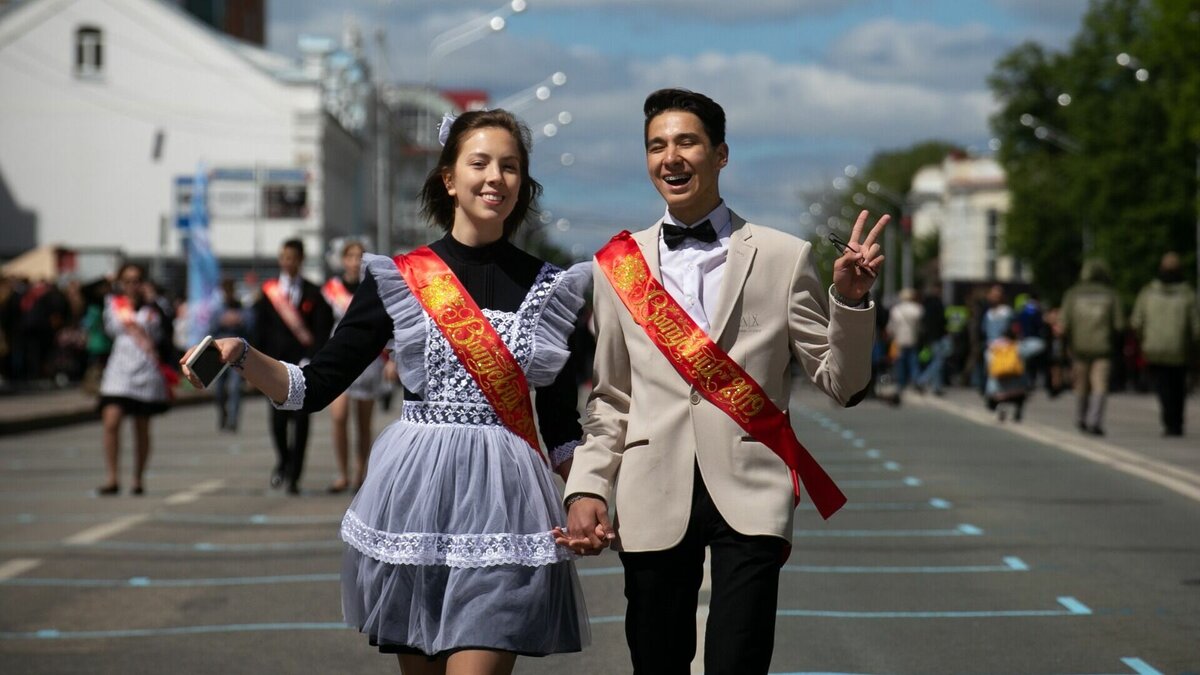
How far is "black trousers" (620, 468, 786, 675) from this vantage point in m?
5.01

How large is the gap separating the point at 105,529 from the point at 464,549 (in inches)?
349

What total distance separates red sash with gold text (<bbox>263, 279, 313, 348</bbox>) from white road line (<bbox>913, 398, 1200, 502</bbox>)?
6.53 meters

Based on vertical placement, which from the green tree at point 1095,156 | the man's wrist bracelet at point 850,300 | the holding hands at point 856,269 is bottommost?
the man's wrist bracelet at point 850,300

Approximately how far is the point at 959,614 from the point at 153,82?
66.0 m

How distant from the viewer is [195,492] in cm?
1639

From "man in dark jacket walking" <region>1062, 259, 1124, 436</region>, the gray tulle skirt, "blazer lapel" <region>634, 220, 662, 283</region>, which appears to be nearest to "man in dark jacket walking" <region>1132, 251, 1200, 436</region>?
"man in dark jacket walking" <region>1062, 259, 1124, 436</region>

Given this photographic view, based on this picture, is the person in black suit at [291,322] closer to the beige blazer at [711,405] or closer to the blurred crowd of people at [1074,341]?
the blurred crowd of people at [1074,341]

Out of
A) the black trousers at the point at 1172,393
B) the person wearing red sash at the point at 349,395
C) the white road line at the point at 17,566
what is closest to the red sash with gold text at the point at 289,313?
the person wearing red sash at the point at 349,395

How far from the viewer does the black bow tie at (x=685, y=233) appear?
527 centimetres

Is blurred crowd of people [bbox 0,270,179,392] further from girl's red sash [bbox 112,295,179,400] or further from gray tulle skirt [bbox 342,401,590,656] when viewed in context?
gray tulle skirt [bbox 342,401,590,656]

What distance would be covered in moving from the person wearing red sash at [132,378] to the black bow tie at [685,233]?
37.4ft

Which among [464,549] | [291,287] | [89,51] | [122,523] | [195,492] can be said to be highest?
[89,51]

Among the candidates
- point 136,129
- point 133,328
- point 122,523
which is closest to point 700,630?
point 122,523

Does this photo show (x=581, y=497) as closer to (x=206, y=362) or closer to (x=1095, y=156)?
(x=206, y=362)
